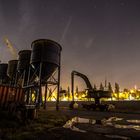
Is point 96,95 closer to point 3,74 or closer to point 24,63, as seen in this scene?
point 24,63

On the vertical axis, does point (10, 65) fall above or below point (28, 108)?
above

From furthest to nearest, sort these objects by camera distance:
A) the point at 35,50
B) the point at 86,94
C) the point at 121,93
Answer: the point at 121,93
the point at 86,94
the point at 35,50

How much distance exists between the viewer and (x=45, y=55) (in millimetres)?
20328

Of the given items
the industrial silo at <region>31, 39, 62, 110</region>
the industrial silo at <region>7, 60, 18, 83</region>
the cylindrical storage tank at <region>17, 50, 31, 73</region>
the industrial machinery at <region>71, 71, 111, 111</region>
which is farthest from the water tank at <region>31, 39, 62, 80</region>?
the industrial silo at <region>7, 60, 18, 83</region>

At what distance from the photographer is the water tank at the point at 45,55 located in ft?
66.8

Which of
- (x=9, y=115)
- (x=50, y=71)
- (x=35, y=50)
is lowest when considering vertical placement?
(x=9, y=115)

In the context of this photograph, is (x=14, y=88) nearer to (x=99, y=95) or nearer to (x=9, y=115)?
(x=9, y=115)

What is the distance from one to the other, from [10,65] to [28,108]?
23.2 meters

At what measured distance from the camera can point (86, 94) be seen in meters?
26.9

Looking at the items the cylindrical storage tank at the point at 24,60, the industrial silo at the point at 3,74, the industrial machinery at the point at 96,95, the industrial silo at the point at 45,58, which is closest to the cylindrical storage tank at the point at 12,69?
the industrial silo at the point at 3,74

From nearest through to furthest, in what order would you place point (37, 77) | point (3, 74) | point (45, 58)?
point (45, 58) < point (37, 77) < point (3, 74)

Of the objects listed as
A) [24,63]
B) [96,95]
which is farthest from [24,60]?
[96,95]

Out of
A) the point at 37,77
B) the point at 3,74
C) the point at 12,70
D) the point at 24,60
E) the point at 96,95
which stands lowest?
the point at 96,95

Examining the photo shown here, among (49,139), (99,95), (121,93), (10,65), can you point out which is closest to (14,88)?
(49,139)
